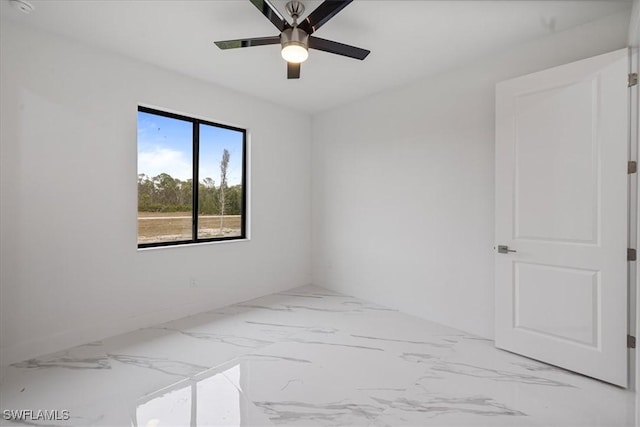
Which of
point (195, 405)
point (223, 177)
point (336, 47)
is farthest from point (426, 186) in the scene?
point (195, 405)

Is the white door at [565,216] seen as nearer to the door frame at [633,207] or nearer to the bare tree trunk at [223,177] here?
the door frame at [633,207]

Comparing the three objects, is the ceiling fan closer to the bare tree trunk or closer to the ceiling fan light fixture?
the ceiling fan light fixture

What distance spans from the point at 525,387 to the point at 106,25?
4133 millimetres

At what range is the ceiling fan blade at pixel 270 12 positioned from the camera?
5.77ft

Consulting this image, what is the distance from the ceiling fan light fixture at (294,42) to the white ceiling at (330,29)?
0.82 ft

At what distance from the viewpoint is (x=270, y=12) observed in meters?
1.88

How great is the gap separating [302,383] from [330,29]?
8.92 ft

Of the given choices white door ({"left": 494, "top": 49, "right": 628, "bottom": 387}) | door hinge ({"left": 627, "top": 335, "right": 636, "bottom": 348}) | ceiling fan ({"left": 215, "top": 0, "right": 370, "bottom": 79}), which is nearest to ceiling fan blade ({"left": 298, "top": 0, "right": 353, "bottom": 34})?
ceiling fan ({"left": 215, "top": 0, "right": 370, "bottom": 79})

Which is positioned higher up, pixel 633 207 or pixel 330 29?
pixel 330 29

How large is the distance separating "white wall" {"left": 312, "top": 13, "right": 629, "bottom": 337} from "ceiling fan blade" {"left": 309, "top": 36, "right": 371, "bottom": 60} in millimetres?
1363

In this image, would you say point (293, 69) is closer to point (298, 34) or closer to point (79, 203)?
point (298, 34)

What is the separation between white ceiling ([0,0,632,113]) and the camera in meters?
2.16

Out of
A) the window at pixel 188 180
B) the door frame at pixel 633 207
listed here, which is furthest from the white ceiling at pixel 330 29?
the window at pixel 188 180

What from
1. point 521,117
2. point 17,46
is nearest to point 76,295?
point 17,46
